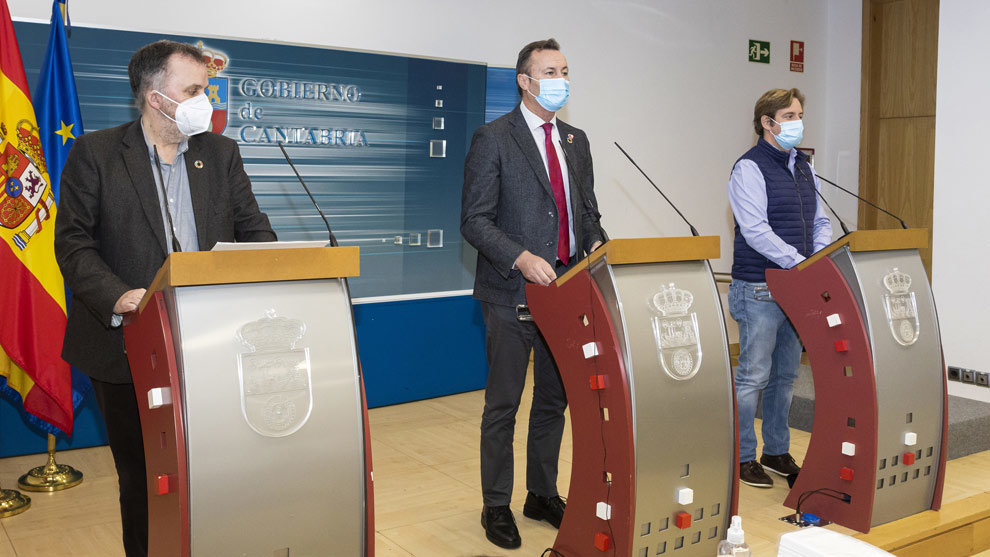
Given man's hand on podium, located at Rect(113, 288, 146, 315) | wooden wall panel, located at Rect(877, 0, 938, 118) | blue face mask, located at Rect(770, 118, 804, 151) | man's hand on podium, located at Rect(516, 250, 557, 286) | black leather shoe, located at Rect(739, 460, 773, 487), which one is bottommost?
black leather shoe, located at Rect(739, 460, 773, 487)

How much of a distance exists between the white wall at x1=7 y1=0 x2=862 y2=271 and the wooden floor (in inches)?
81.8

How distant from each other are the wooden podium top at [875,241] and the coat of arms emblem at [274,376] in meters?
1.93

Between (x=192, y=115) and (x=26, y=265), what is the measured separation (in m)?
1.69

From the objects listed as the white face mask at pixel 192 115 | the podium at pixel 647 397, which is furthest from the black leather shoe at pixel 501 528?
the white face mask at pixel 192 115

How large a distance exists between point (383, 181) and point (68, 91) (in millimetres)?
1650

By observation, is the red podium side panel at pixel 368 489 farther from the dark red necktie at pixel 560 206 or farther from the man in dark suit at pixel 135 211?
the dark red necktie at pixel 560 206

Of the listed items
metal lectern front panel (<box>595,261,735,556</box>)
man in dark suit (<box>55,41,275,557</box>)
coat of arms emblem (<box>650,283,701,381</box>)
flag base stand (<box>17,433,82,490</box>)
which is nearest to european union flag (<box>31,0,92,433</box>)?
flag base stand (<box>17,433,82,490</box>)

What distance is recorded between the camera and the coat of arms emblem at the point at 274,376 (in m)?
1.72

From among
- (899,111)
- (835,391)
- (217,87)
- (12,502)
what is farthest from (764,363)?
(899,111)

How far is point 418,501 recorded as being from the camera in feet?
10.8

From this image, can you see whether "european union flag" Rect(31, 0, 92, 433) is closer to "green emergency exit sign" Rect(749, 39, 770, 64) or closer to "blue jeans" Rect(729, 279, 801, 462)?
"blue jeans" Rect(729, 279, 801, 462)

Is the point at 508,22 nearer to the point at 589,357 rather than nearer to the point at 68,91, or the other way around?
the point at 68,91

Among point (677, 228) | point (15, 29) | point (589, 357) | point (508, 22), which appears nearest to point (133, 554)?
point (589, 357)

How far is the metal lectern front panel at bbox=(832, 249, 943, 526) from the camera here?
2885 mm
